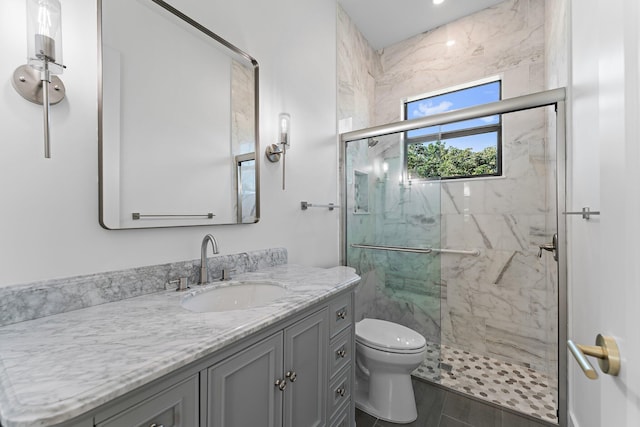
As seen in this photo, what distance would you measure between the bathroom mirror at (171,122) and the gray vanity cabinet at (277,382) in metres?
0.68

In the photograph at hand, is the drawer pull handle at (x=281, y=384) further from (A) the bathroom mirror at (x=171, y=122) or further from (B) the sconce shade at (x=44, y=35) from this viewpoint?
(B) the sconce shade at (x=44, y=35)

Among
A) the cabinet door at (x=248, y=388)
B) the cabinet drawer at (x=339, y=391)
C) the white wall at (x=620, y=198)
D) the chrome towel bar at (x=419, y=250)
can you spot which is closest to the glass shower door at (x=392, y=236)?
the chrome towel bar at (x=419, y=250)

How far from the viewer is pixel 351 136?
→ 2322 mm

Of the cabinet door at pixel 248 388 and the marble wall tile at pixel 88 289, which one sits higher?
the marble wall tile at pixel 88 289

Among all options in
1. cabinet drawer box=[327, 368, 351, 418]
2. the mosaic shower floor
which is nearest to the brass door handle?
cabinet drawer box=[327, 368, 351, 418]

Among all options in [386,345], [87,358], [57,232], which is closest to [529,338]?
[386,345]

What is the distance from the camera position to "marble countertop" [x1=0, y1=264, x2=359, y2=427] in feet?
1.51

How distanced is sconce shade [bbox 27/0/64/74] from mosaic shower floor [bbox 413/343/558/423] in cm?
250

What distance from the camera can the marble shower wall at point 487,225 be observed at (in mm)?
2090

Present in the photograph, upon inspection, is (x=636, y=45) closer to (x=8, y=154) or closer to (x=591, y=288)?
(x=591, y=288)

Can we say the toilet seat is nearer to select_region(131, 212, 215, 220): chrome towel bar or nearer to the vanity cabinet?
the vanity cabinet

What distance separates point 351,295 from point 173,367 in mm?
965

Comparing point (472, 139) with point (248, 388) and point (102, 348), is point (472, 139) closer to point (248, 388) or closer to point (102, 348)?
point (248, 388)

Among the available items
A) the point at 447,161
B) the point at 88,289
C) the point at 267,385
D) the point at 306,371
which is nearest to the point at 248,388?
the point at 267,385
